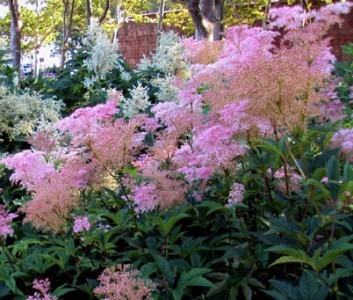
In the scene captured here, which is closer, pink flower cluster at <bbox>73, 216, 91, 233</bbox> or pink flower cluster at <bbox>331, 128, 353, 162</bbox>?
pink flower cluster at <bbox>331, 128, 353, 162</bbox>

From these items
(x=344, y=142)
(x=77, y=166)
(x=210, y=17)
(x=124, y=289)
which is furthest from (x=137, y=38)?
(x=124, y=289)

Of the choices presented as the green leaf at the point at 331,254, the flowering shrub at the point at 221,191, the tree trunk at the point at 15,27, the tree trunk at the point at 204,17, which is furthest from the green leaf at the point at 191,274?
the tree trunk at the point at 15,27

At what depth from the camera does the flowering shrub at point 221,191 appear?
1.57m

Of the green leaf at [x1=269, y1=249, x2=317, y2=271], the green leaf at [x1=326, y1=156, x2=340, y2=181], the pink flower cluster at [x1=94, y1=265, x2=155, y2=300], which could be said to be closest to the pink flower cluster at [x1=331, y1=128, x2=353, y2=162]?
the green leaf at [x1=326, y1=156, x2=340, y2=181]

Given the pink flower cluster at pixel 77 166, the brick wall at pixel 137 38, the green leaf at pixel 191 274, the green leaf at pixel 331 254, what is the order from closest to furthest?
the green leaf at pixel 331 254 → the green leaf at pixel 191 274 → the pink flower cluster at pixel 77 166 → the brick wall at pixel 137 38

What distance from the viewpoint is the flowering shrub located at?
5.16 ft

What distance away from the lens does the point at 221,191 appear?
197 cm

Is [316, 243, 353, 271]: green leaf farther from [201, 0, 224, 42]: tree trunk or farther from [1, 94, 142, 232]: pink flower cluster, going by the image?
[201, 0, 224, 42]: tree trunk

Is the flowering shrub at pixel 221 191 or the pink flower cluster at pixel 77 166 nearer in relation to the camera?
the flowering shrub at pixel 221 191

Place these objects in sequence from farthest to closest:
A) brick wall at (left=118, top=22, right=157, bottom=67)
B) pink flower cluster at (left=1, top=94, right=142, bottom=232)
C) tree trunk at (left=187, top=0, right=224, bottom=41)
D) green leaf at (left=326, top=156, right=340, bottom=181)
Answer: brick wall at (left=118, top=22, right=157, bottom=67) → tree trunk at (left=187, top=0, right=224, bottom=41) → pink flower cluster at (left=1, top=94, right=142, bottom=232) → green leaf at (left=326, top=156, right=340, bottom=181)

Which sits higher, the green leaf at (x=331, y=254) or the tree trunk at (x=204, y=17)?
the tree trunk at (x=204, y=17)

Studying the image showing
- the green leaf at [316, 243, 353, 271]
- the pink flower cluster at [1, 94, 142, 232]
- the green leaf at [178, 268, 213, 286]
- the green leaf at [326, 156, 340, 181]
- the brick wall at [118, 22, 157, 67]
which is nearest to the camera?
the green leaf at [316, 243, 353, 271]

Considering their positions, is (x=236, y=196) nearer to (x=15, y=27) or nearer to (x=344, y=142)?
(x=344, y=142)

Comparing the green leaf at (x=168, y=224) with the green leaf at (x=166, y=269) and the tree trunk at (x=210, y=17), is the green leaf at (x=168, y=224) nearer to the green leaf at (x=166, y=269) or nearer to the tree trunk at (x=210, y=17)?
the green leaf at (x=166, y=269)
